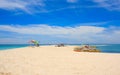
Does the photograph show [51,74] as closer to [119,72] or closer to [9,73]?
[9,73]

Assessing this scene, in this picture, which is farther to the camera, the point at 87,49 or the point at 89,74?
the point at 87,49

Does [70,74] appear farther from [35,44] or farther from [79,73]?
[35,44]

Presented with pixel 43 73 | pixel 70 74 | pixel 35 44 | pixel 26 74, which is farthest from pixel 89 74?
pixel 35 44

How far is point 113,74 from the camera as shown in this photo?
7.73 meters

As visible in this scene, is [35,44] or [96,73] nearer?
[96,73]

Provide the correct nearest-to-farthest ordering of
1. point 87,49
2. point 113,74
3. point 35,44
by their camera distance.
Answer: point 113,74 → point 87,49 → point 35,44

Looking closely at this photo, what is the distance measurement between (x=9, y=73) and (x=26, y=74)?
906 mm

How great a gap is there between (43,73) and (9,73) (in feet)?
5.38

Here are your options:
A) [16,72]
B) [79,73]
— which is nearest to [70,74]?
[79,73]

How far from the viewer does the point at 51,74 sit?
7855 mm

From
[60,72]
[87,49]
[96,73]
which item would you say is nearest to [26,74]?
[60,72]

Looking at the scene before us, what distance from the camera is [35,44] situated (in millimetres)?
38875

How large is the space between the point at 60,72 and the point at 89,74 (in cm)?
142

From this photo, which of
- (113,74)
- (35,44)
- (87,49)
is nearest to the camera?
(113,74)
